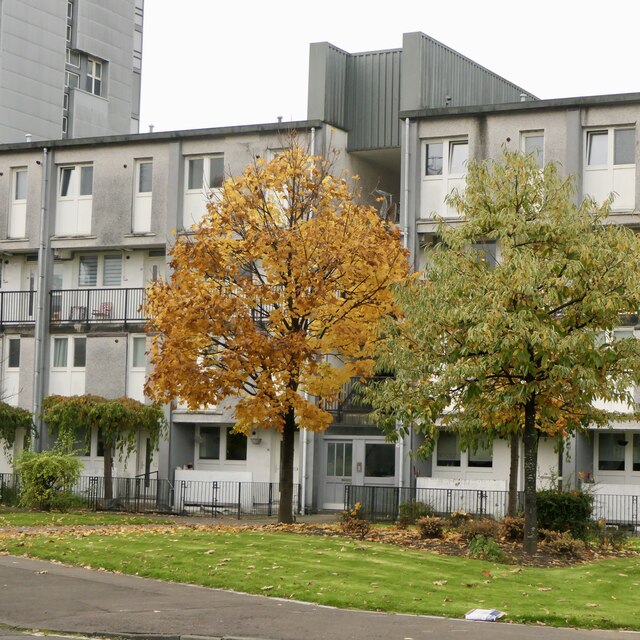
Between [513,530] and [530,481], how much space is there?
1934mm

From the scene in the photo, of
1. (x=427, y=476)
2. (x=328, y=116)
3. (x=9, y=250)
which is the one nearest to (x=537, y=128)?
(x=328, y=116)

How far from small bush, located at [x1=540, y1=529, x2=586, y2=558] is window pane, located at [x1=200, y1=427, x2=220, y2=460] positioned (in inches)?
730

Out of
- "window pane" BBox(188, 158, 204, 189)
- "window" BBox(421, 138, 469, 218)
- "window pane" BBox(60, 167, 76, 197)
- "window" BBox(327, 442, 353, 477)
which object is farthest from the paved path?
"window pane" BBox(60, 167, 76, 197)

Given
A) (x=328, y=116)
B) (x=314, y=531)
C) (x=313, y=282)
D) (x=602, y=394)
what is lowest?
(x=314, y=531)

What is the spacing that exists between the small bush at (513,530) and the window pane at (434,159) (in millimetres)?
15471

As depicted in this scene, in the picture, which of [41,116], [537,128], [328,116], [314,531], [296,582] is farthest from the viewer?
[41,116]

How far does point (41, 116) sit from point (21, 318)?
2850 centimetres

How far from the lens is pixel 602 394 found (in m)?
24.0

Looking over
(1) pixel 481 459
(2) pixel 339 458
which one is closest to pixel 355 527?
(1) pixel 481 459

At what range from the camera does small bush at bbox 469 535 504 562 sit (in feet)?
75.0

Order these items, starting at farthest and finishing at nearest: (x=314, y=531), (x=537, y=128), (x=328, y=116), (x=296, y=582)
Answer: (x=328, y=116), (x=537, y=128), (x=314, y=531), (x=296, y=582)

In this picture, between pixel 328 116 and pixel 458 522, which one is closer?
pixel 458 522

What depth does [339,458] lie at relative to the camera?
131 ft

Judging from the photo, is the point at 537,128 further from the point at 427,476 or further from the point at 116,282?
the point at 116,282
